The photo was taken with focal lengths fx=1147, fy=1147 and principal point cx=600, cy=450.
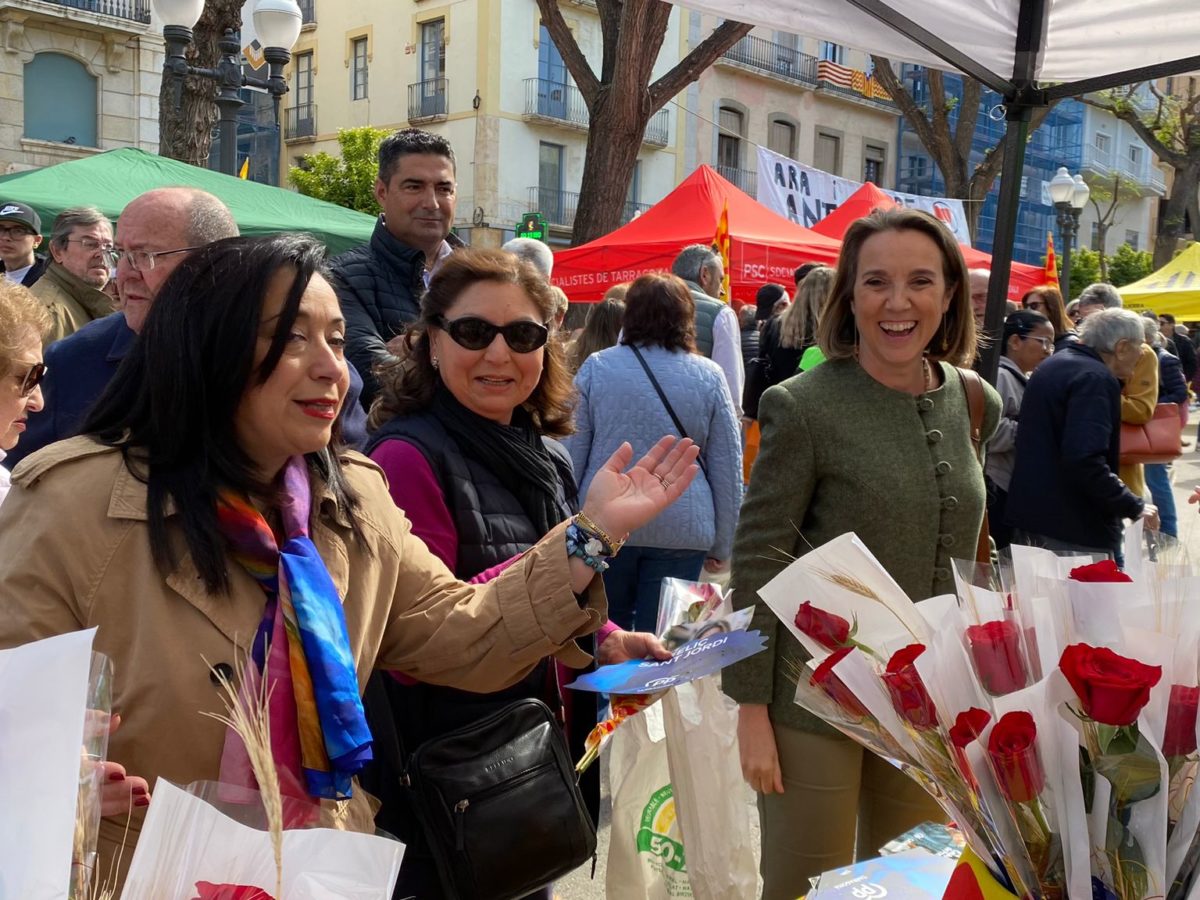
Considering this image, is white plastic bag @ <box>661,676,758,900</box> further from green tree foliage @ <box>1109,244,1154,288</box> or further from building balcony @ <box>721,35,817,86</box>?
green tree foliage @ <box>1109,244,1154,288</box>

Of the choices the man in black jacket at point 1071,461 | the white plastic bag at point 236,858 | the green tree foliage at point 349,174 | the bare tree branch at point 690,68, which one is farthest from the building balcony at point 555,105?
the white plastic bag at point 236,858

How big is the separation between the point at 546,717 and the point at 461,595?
0.35m

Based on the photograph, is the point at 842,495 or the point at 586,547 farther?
the point at 842,495

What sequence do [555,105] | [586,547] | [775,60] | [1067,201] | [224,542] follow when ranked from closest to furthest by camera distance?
[224,542] < [586,547] < [1067,201] < [555,105] < [775,60]

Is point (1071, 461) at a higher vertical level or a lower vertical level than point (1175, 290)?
lower

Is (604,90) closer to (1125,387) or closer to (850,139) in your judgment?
(1125,387)

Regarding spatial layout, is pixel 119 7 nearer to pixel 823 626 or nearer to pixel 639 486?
pixel 639 486

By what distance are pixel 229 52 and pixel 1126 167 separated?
1825 inches

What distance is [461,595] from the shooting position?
211cm

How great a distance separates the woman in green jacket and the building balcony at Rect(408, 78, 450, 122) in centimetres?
2841

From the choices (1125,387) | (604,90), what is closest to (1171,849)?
(1125,387)

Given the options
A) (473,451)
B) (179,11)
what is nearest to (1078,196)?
(179,11)

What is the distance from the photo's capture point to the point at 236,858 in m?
1.16

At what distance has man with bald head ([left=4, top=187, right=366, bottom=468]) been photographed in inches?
116
